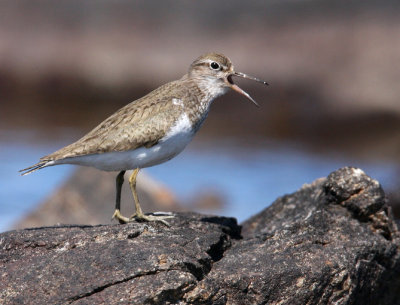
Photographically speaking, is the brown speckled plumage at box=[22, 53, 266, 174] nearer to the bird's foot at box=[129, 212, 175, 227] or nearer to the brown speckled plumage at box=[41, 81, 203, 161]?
the brown speckled plumage at box=[41, 81, 203, 161]

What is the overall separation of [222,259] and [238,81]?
15267 millimetres

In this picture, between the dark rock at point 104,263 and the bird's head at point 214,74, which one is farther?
the bird's head at point 214,74

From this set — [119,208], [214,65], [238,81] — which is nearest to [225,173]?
[238,81]

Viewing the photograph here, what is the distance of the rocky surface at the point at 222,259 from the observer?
22.6ft

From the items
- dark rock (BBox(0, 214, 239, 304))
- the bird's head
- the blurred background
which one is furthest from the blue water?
dark rock (BBox(0, 214, 239, 304))

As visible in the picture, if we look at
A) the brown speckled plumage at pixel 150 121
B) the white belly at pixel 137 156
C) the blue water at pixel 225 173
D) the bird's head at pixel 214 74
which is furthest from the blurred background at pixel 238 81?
the white belly at pixel 137 156

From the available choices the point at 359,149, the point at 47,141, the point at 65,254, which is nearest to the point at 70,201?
the point at 65,254

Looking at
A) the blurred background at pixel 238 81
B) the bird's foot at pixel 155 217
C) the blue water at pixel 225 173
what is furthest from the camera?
the blurred background at pixel 238 81

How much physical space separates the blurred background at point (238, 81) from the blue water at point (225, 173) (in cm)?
6

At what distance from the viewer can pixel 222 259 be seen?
7715 millimetres

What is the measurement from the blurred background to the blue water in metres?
0.06

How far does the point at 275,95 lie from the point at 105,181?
10605 mm

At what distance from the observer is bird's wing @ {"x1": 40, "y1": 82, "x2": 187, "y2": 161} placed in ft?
28.0

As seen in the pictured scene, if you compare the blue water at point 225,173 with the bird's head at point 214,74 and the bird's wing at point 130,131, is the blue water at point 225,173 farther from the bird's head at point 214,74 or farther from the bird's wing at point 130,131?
the bird's wing at point 130,131
